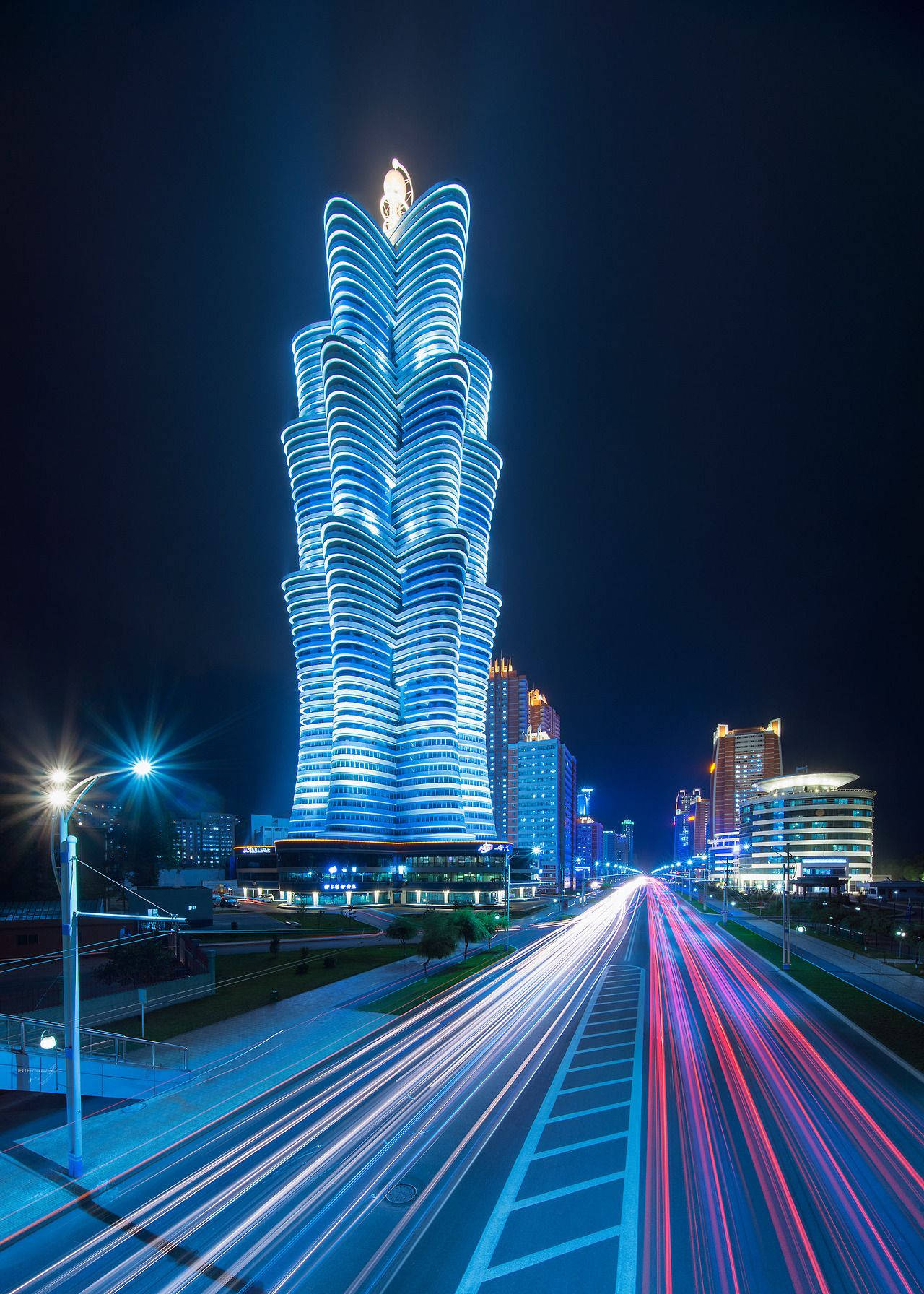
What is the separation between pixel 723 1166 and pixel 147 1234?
14622 millimetres

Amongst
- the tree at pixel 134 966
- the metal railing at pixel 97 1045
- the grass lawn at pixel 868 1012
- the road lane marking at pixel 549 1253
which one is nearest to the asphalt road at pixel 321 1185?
the road lane marking at pixel 549 1253

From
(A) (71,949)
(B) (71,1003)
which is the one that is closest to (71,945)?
(A) (71,949)

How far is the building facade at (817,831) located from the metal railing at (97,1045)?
149 m

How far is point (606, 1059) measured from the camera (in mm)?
25750

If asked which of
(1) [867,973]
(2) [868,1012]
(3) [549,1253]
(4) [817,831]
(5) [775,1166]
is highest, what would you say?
(3) [549,1253]

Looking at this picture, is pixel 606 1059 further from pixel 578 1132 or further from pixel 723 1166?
pixel 723 1166

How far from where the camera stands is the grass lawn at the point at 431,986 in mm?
35500

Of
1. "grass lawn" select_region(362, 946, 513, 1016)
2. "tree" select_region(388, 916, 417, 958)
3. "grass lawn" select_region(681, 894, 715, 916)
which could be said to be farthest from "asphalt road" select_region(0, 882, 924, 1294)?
"grass lawn" select_region(681, 894, 715, 916)

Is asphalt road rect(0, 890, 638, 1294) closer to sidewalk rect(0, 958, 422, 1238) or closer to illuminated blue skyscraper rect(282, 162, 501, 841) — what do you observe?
sidewalk rect(0, 958, 422, 1238)

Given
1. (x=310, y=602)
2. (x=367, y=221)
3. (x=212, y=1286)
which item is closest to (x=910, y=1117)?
(x=212, y=1286)

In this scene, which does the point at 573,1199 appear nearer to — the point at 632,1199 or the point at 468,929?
the point at 632,1199

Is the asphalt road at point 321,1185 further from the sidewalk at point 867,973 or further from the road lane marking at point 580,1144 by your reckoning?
the sidewalk at point 867,973

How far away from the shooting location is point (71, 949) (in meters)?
17.6

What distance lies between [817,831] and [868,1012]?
13692 cm
